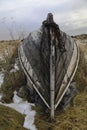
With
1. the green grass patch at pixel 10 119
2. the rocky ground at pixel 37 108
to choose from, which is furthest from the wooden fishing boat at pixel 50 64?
the green grass patch at pixel 10 119

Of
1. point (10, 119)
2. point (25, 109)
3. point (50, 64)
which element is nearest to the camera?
point (10, 119)

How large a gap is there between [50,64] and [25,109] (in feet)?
3.44

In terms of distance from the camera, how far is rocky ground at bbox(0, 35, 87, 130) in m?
7.22

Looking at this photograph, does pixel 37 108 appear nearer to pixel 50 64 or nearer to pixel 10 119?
pixel 10 119

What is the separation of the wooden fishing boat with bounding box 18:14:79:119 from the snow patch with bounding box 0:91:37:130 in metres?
0.38

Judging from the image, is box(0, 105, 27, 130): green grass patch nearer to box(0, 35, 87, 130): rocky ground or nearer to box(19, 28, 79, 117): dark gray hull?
box(0, 35, 87, 130): rocky ground

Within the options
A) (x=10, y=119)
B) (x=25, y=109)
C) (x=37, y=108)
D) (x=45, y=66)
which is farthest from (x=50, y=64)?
(x=10, y=119)

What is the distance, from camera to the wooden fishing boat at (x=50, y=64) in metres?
7.71

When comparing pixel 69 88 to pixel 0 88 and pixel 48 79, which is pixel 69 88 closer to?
pixel 48 79

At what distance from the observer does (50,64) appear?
7961 mm

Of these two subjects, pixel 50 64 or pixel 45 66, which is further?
pixel 45 66

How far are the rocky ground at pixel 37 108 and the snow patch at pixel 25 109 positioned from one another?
0.22ft

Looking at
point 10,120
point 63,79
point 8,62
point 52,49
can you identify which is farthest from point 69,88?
point 8,62

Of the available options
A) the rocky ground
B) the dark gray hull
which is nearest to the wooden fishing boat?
the dark gray hull
